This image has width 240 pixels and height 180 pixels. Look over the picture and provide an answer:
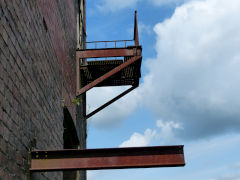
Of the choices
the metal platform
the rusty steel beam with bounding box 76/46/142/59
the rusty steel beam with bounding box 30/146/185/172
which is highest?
the rusty steel beam with bounding box 76/46/142/59

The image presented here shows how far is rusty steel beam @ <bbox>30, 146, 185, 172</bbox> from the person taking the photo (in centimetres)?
478

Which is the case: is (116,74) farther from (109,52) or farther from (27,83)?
(27,83)

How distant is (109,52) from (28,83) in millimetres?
6715

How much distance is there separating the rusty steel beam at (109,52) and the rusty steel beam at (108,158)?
261 inches

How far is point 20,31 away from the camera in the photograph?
15.3 feet

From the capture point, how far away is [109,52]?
1152 cm

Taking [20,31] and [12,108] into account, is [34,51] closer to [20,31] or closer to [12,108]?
[20,31]

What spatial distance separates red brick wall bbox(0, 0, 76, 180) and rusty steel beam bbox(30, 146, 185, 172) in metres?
0.26

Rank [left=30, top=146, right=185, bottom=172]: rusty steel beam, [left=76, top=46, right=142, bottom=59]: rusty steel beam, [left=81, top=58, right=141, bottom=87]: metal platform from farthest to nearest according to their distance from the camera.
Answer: [left=81, top=58, right=141, bottom=87]: metal platform → [left=76, top=46, right=142, bottom=59]: rusty steel beam → [left=30, top=146, right=185, bottom=172]: rusty steel beam

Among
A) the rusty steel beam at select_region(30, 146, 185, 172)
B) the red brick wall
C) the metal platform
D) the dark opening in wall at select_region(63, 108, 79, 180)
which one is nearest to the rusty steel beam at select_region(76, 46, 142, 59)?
the metal platform

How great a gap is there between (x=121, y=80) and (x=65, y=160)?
8.30 metres

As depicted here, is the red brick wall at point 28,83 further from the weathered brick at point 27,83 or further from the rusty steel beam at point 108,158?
the rusty steel beam at point 108,158

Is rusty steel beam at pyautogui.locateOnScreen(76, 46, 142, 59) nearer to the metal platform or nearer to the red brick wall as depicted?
the metal platform

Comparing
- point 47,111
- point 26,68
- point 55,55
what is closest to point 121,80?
point 55,55
